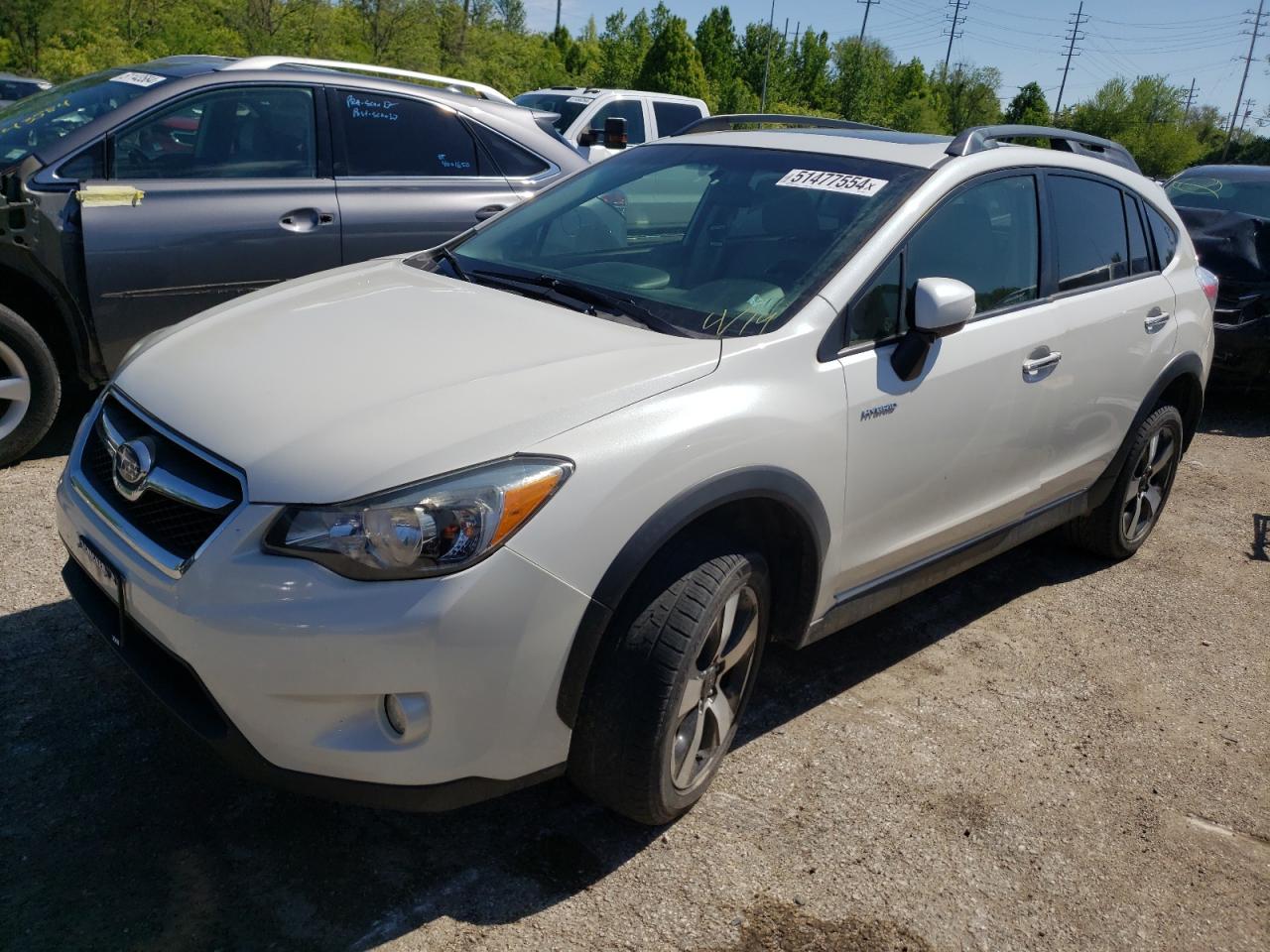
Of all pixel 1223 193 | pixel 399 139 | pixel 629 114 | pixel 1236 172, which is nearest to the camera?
pixel 399 139

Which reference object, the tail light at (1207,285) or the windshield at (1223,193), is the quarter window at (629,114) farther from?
the tail light at (1207,285)

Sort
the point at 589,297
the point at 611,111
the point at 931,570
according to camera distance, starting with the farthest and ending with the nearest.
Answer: the point at 611,111 → the point at 931,570 → the point at 589,297

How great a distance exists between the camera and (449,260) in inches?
145

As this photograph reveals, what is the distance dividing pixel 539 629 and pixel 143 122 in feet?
12.4

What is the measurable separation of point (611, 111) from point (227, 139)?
329 inches

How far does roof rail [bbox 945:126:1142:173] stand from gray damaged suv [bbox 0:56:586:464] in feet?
9.33

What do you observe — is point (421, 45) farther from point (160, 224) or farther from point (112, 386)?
point (112, 386)

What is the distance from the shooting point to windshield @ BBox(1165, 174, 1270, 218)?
8461 millimetres

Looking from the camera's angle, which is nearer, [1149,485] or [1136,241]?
[1136,241]

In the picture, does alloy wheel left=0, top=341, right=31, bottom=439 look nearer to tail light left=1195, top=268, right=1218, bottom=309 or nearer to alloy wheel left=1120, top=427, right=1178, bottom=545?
alloy wheel left=1120, top=427, right=1178, bottom=545

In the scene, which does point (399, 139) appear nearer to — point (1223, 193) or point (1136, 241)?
point (1136, 241)

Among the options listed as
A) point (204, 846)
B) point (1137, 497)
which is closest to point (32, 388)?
point (204, 846)

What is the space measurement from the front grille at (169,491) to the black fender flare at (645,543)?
797 millimetres

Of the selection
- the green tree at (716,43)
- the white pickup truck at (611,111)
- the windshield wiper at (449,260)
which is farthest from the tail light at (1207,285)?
the green tree at (716,43)
